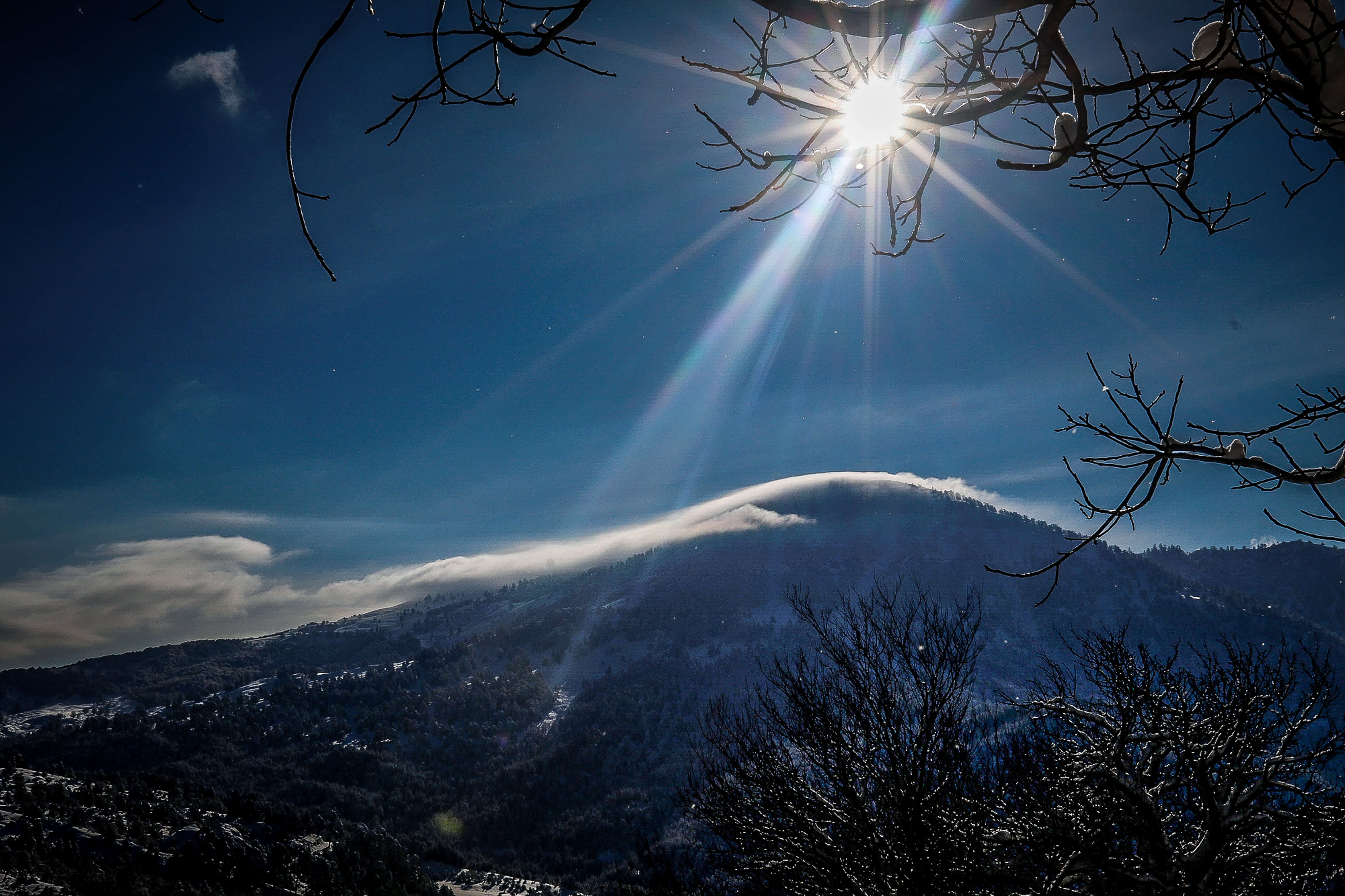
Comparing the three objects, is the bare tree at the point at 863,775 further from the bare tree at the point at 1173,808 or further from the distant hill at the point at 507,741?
the distant hill at the point at 507,741

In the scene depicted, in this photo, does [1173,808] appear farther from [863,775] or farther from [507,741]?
[507,741]

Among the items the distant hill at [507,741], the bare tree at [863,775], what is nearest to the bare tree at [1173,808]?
the bare tree at [863,775]

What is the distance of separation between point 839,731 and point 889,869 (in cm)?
170

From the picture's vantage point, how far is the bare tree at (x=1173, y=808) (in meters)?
5.81

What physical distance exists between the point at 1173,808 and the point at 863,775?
4.59m

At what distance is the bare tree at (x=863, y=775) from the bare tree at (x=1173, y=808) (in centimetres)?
84

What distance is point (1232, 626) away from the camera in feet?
582

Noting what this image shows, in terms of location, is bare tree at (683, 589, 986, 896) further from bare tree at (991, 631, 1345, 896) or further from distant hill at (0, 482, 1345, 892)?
distant hill at (0, 482, 1345, 892)

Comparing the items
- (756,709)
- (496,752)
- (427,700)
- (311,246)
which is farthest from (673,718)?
(311,246)

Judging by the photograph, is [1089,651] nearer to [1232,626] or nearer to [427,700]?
[427,700]

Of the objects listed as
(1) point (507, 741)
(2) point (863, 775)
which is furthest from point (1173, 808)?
(1) point (507, 741)

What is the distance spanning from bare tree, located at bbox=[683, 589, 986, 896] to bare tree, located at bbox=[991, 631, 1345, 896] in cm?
84

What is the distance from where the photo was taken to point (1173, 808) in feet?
28.7

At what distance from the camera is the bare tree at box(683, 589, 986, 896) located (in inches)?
293
